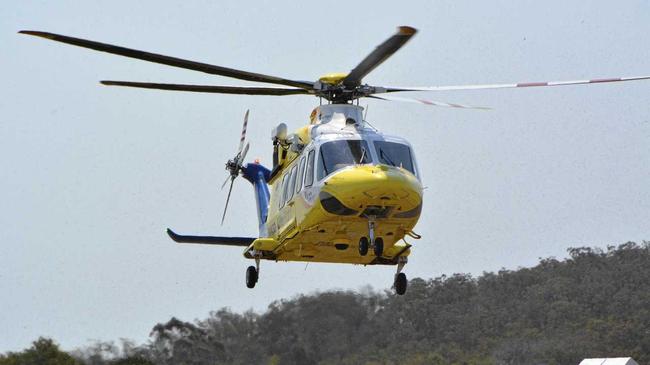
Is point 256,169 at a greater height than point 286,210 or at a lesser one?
greater

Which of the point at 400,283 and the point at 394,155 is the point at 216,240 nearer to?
the point at 400,283

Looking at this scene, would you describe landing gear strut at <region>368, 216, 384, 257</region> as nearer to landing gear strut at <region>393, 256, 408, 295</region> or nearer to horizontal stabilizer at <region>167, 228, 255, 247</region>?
landing gear strut at <region>393, 256, 408, 295</region>

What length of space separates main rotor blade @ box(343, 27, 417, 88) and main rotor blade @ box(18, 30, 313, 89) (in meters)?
0.95

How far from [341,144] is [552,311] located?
55.1 feet

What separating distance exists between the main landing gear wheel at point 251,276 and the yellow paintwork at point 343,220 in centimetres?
35

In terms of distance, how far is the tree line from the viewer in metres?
32.0

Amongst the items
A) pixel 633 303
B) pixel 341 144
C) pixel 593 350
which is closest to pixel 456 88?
pixel 341 144

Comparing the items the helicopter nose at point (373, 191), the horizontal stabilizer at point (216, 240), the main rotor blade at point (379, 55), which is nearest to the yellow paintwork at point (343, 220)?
the helicopter nose at point (373, 191)

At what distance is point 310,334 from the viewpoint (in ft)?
110

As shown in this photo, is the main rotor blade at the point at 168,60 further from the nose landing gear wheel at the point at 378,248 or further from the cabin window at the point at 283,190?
the nose landing gear wheel at the point at 378,248

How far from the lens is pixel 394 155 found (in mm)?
19953

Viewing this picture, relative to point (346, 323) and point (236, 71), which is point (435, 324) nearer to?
point (346, 323)

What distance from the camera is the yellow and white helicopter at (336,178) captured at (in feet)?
62.4

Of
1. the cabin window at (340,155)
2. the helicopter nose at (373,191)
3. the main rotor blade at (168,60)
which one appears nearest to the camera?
the main rotor blade at (168,60)
